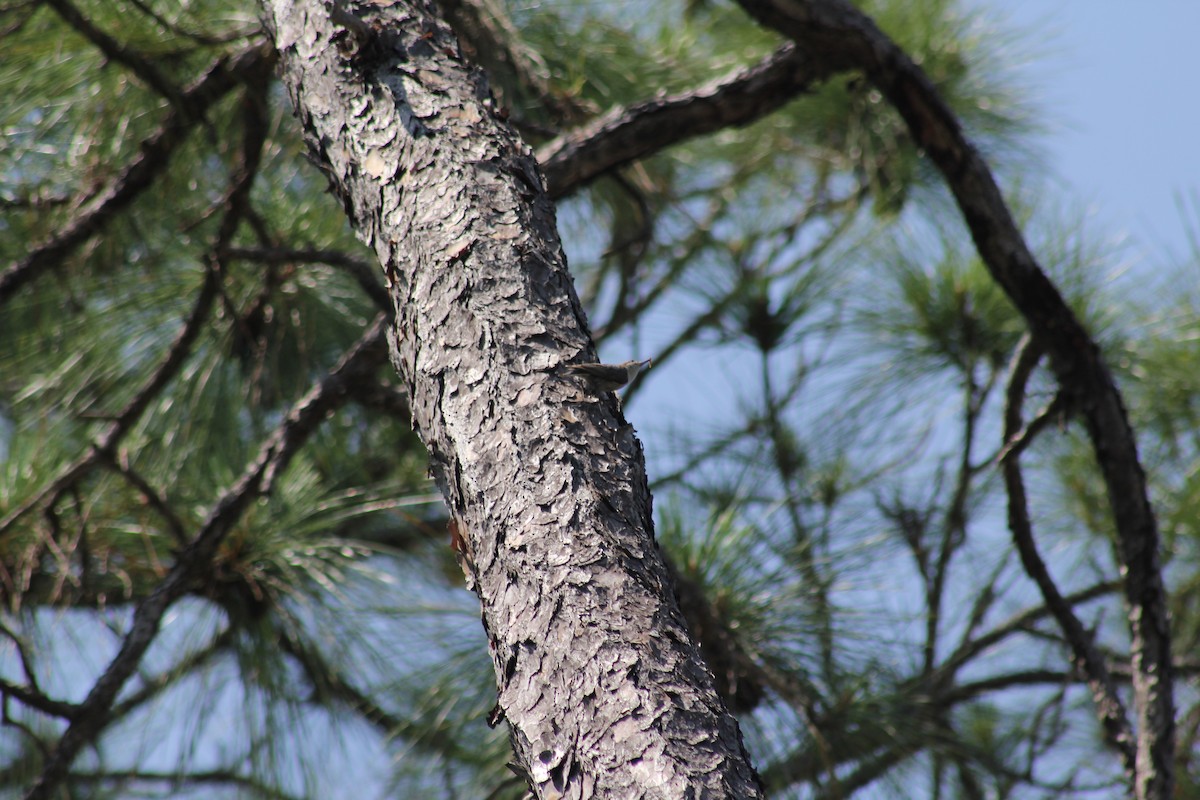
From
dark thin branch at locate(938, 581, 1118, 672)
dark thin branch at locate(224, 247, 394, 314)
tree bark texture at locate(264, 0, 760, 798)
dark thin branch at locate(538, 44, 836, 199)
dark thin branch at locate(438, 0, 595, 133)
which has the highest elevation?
dark thin branch at locate(438, 0, 595, 133)

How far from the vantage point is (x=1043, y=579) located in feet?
3.09

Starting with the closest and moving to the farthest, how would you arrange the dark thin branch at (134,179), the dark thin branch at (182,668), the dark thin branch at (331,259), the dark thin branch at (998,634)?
1. the dark thin branch at (331,259)
2. the dark thin branch at (134,179)
3. the dark thin branch at (182,668)
4. the dark thin branch at (998,634)

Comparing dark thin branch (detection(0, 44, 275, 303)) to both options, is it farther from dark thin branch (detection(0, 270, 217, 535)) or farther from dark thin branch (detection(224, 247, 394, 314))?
dark thin branch (detection(224, 247, 394, 314))

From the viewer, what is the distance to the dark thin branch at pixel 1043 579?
0.90 m

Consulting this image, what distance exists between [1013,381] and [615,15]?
1.08 m

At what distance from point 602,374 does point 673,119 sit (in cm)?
52

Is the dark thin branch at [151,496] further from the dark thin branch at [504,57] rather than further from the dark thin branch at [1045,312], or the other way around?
the dark thin branch at [1045,312]

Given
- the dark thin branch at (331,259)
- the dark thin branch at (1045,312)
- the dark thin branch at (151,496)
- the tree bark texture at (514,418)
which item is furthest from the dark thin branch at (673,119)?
the dark thin branch at (151,496)

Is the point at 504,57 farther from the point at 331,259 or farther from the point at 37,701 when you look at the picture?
the point at 37,701

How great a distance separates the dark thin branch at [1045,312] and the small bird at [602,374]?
1.69 feet

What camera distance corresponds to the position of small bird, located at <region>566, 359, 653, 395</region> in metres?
0.45

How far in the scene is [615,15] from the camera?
5.85 feet

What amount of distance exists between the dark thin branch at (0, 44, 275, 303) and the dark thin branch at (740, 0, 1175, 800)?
49 centimetres

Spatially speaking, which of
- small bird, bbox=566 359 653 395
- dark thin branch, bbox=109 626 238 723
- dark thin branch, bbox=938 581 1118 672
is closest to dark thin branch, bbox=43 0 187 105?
dark thin branch, bbox=109 626 238 723
